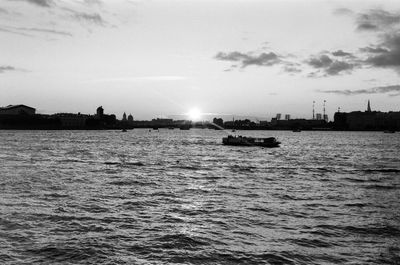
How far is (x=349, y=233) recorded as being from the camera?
21.3m

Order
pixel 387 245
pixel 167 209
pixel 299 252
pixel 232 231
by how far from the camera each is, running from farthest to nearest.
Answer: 1. pixel 167 209
2. pixel 232 231
3. pixel 387 245
4. pixel 299 252

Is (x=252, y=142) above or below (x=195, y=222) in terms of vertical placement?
above

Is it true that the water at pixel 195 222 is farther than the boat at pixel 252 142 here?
No

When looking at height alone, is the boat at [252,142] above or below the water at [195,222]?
above

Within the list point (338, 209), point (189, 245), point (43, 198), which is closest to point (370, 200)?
point (338, 209)

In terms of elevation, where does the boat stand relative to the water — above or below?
above

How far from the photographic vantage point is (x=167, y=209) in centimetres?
2650

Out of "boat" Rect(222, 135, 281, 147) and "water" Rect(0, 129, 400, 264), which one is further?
"boat" Rect(222, 135, 281, 147)

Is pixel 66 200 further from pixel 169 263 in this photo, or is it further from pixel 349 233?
pixel 349 233

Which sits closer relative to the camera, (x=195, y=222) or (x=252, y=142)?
(x=195, y=222)

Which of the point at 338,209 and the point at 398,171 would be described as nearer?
the point at 338,209

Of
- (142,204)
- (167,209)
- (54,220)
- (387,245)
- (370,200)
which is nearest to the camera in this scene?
(387,245)

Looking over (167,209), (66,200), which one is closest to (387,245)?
(167,209)

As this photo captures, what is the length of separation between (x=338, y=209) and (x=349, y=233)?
6.72 meters
